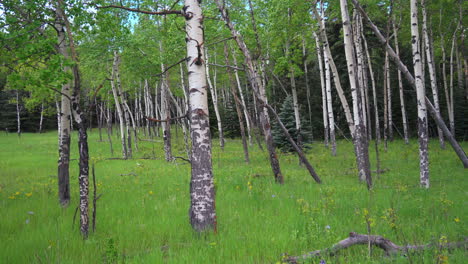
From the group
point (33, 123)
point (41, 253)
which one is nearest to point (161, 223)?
point (41, 253)

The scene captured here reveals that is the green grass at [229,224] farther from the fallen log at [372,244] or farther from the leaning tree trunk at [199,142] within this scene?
the leaning tree trunk at [199,142]

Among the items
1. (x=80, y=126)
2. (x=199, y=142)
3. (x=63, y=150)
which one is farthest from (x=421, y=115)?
(x=63, y=150)

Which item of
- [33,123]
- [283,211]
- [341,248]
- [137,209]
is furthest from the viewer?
[33,123]

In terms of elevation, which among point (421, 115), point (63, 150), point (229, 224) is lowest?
point (229, 224)

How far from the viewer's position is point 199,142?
4.50 meters

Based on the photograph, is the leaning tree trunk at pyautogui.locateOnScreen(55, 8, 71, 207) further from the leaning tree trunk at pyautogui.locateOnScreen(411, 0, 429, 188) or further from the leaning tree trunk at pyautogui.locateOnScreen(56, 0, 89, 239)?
the leaning tree trunk at pyautogui.locateOnScreen(411, 0, 429, 188)

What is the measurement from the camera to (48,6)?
684cm

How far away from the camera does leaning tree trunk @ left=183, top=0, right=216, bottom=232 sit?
4.48m

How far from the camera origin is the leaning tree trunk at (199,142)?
4484 millimetres

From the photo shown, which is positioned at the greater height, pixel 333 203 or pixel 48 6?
pixel 48 6

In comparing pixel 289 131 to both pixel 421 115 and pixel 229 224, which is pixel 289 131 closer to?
pixel 421 115

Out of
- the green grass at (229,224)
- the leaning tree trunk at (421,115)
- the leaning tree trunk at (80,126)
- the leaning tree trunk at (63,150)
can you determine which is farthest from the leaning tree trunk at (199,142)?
the leaning tree trunk at (421,115)

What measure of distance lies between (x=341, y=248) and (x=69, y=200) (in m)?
6.29

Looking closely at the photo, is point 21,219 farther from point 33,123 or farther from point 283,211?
point 33,123
